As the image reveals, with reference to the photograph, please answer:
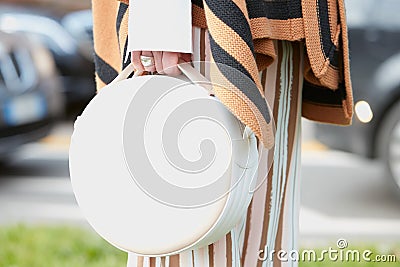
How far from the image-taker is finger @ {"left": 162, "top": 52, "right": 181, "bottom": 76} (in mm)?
1423

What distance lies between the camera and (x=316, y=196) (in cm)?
484

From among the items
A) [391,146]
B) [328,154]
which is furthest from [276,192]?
[328,154]

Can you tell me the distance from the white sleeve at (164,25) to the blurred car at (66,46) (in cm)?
587

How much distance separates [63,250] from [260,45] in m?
1.93

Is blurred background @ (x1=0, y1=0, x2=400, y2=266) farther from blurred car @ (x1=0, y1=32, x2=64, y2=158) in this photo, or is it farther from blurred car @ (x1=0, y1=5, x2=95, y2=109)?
blurred car @ (x1=0, y1=5, x2=95, y2=109)

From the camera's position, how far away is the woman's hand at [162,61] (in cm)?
142

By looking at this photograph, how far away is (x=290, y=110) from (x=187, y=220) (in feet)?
1.31

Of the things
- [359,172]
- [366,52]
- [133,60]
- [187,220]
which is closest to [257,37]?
[133,60]

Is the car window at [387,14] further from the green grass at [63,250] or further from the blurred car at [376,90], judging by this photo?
the green grass at [63,250]

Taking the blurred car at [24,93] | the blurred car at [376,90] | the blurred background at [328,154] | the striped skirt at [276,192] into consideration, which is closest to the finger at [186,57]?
the striped skirt at [276,192]

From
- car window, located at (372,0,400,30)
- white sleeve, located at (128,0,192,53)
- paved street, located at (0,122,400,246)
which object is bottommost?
paved street, located at (0,122,400,246)

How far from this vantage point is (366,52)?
4578 mm

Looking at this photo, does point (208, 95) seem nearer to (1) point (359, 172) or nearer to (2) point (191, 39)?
(2) point (191, 39)

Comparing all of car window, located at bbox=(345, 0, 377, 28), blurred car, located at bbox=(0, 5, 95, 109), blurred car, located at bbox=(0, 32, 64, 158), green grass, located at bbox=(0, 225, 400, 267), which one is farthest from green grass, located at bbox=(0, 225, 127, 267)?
blurred car, located at bbox=(0, 5, 95, 109)
